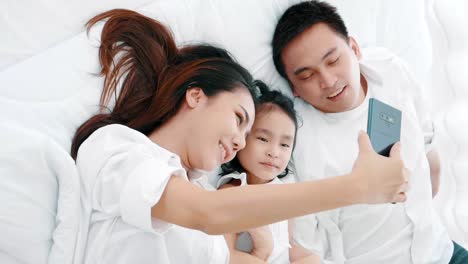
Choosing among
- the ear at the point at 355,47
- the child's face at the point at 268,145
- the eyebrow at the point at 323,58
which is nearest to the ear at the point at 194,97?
the child's face at the point at 268,145

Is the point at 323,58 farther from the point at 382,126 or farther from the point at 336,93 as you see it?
the point at 382,126

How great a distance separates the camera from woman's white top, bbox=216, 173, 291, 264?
1.30m

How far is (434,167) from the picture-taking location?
1640 millimetres

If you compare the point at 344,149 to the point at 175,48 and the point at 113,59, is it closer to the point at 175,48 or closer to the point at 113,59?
the point at 175,48

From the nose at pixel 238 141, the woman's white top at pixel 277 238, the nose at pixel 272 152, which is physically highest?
the nose at pixel 238 141

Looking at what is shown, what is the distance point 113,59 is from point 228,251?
1.53ft

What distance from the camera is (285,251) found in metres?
1.32

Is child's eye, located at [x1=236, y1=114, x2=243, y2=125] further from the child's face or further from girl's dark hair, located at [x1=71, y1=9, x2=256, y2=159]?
the child's face

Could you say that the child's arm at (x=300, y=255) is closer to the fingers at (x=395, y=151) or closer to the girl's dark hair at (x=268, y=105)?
the girl's dark hair at (x=268, y=105)

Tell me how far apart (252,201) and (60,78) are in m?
0.51

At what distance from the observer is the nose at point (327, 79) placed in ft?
4.52

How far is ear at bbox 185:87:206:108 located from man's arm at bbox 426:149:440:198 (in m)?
0.79

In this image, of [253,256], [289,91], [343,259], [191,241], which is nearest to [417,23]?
[289,91]

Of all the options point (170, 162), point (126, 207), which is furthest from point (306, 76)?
point (126, 207)
